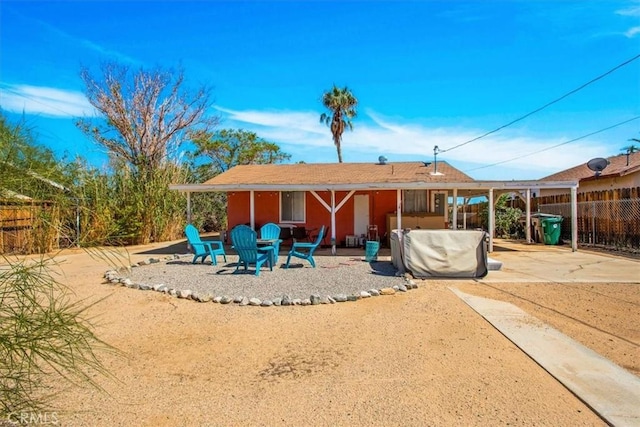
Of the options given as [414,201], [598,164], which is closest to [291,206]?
[414,201]

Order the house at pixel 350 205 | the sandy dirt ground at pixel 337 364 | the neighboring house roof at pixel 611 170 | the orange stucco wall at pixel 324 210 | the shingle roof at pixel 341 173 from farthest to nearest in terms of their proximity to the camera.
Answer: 1. the neighboring house roof at pixel 611 170
2. the orange stucco wall at pixel 324 210
3. the shingle roof at pixel 341 173
4. the house at pixel 350 205
5. the sandy dirt ground at pixel 337 364

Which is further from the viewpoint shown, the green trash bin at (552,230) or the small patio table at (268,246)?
the green trash bin at (552,230)

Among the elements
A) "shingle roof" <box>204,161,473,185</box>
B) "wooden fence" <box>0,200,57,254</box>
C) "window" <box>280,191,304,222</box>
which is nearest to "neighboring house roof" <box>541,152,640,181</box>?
"shingle roof" <box>204,161,473,185</box>

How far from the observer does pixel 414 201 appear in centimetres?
1493

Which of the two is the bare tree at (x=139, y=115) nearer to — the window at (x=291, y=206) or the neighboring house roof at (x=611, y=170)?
the window at (x=291, y=206)

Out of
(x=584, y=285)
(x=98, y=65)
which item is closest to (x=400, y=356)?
(x=584, y=285)

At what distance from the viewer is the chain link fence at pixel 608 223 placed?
40.2 ft

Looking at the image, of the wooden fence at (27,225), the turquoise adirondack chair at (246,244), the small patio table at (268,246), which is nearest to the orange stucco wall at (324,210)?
the small patio table at (268,246)

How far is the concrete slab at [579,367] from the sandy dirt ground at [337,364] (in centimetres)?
12

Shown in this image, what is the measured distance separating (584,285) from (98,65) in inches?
971

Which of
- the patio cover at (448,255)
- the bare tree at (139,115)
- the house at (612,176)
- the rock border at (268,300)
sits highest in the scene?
the bare tree at (139,115)

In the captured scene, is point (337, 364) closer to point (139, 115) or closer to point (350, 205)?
point (350, 205)

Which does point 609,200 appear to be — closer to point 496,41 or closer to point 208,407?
point 496,41

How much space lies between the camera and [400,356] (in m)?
3.94
